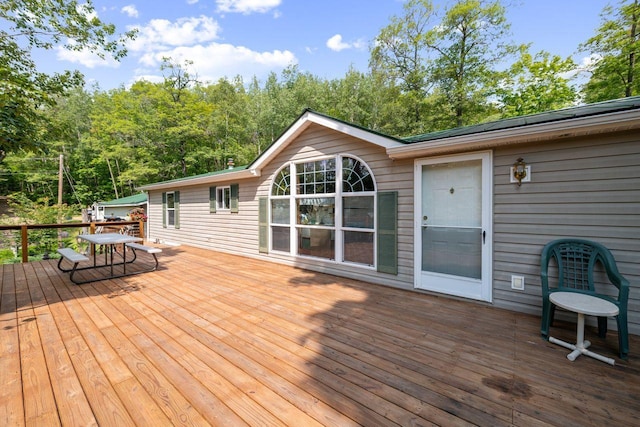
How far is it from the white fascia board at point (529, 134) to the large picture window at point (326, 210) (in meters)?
1.11

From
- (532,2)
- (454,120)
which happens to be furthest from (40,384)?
(454,120)

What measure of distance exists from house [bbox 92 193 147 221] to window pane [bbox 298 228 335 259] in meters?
13.5

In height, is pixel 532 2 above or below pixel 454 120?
above

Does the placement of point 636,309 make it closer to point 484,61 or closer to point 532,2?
point 532,2

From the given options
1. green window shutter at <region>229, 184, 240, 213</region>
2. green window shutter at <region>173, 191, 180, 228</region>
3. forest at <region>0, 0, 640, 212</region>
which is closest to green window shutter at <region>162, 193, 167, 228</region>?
green window shutter at <region>173, 191, 180, 228</region>

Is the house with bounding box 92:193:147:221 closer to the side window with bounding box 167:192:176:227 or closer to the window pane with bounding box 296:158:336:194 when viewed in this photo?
the side window with bounding box 167:192:176:227

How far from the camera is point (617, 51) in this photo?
1050 centimetres

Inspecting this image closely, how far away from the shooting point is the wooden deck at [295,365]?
65.6 inches

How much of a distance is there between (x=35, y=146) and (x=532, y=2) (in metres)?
14.2

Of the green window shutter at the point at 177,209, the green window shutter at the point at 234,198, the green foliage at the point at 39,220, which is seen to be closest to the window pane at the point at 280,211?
the green window shutter at the point at 234,198

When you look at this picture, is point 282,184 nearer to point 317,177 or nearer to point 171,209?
point 317,177

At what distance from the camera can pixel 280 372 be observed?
209cm

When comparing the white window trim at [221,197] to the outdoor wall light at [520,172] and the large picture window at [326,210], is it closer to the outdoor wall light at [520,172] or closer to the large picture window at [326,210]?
the large picture window at [326,210]

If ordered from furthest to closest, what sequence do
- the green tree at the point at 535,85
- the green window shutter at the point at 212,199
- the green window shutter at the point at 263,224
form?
the green tree at the point at 535,85 → the green window shutter at the point at 212,199 → the green window shutter at the point at 263,224
